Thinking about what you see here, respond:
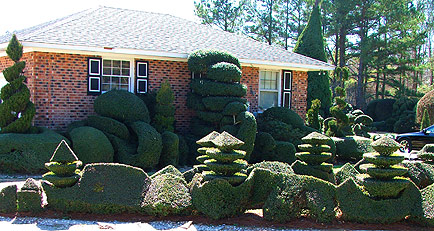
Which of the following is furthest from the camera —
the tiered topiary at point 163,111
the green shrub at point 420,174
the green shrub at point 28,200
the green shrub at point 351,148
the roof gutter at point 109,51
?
the green shrub at point 351,148

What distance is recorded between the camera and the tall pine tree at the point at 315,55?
25.5 m

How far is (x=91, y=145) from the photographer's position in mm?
11250

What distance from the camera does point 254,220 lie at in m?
7.11

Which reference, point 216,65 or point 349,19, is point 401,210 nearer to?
point 216,65

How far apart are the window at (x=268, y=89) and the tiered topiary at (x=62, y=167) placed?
10872 mm

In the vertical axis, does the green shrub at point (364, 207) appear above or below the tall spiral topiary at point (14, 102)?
below

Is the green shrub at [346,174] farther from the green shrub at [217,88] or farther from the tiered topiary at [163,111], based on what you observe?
the tiered topiary at [163,111]

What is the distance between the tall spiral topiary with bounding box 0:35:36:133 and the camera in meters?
11.2

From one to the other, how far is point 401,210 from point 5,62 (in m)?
14.0

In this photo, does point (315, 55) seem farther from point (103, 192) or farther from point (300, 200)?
point (103, 192)

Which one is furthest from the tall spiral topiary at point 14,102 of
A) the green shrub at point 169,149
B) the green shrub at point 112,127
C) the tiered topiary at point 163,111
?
the green shrub at point 169,149

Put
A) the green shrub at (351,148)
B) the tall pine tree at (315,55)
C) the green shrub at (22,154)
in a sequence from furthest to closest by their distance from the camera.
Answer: the tall pine tree at (315,55) → the green shrub at (351,148) → the green shrub at (22,154)

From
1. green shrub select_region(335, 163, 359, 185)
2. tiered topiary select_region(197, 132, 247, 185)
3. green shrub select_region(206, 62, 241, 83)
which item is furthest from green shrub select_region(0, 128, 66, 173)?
green shrub select_region(335, 163, 359, 185)

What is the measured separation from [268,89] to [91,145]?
→ 8.55 meters
